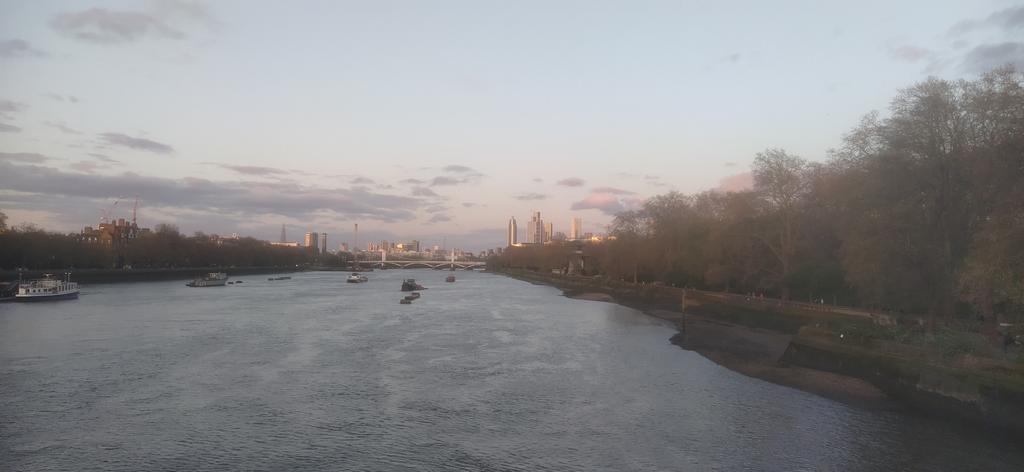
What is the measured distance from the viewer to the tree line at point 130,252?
81.8m

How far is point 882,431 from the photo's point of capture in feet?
59.2

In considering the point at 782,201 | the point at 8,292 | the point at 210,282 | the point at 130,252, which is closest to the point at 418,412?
the point at 782,201

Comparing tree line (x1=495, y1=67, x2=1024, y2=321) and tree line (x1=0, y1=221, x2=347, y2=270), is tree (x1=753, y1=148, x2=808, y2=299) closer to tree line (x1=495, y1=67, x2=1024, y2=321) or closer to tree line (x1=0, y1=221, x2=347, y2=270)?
tree line (x1=495, y1=67, x2=1024, y2=321)

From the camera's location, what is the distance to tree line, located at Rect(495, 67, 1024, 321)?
21.2m

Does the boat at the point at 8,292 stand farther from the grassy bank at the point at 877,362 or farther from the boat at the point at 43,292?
the grassy bank at the point at 877,362

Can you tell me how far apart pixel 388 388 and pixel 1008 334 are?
2237 cm

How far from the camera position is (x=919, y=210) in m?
27.7

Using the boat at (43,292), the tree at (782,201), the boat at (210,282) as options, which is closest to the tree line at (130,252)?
the boat at (210,282)

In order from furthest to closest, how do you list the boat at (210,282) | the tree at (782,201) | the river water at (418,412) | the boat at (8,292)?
the boat at (210,282) → the boat at (8,292) → the tree at (782,201) → the river water at (418,412)

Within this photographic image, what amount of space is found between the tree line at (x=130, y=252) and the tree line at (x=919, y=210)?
3429 inches

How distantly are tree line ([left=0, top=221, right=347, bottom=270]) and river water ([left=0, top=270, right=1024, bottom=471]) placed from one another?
59.3 meters

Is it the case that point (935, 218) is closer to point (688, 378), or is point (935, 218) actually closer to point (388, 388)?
point (688, 378)

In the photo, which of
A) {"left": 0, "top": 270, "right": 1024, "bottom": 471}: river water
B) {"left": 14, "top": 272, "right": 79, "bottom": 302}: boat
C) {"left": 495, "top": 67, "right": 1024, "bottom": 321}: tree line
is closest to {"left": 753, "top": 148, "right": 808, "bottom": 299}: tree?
{"left": 495, "top": 67, "right": 1024, "bottom": 321}: tree line

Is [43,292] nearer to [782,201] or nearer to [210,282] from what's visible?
[210,282]
